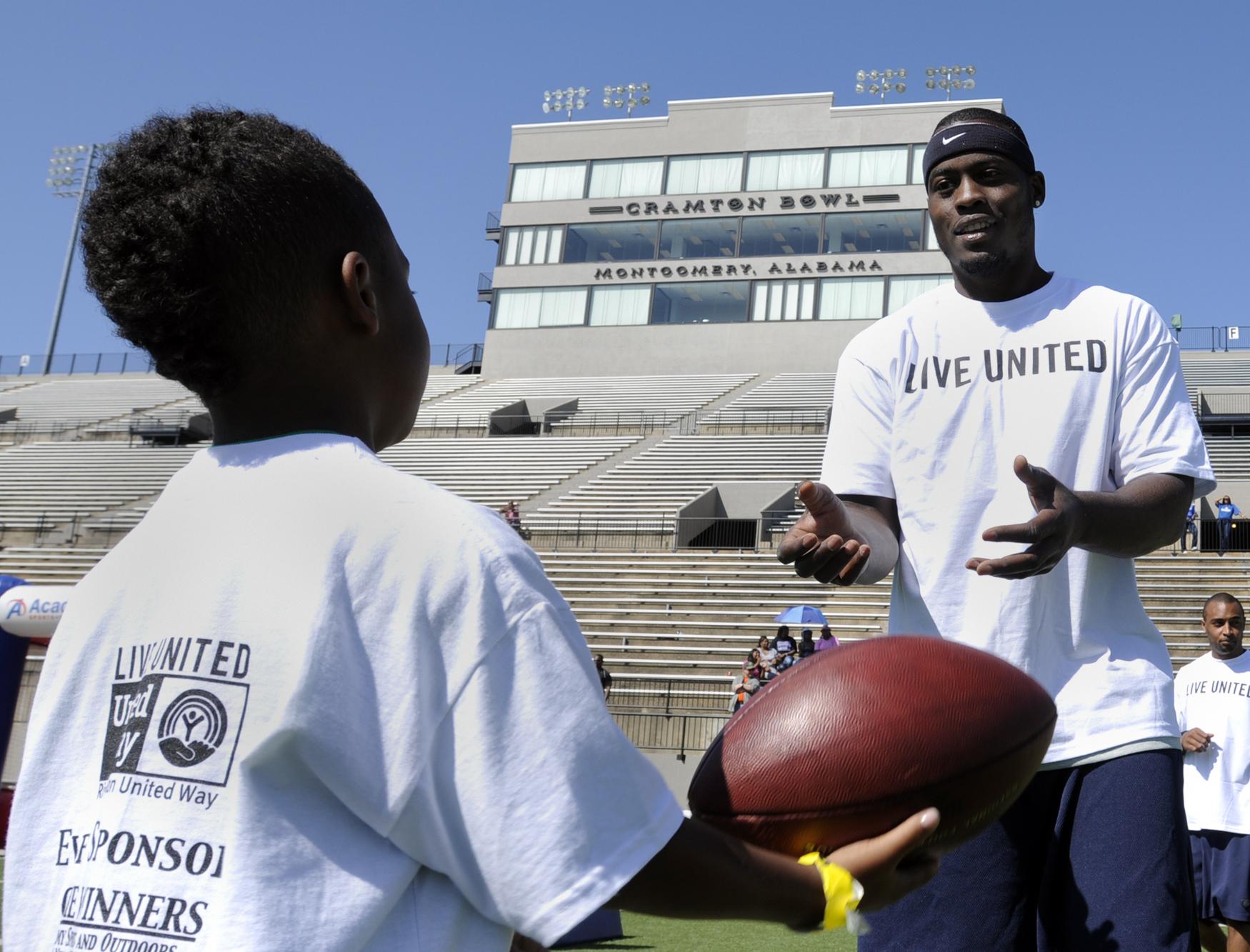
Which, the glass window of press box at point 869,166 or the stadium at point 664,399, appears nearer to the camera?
the stadium at point 664,399

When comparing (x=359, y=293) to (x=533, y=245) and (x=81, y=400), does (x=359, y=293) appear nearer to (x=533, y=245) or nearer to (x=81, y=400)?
(x=533, y=245)

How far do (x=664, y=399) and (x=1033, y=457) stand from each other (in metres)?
26.3

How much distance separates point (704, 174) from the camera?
3312cm

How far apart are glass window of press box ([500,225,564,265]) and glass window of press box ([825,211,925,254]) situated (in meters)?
7.16

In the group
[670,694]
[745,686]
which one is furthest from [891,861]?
[670,694]

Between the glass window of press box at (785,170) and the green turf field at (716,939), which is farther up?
the glass window of press box at (785,170)

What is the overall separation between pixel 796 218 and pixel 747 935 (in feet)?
90.2

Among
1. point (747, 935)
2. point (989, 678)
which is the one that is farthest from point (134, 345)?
point (747, 935)

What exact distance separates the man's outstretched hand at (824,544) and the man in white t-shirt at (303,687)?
73 cm

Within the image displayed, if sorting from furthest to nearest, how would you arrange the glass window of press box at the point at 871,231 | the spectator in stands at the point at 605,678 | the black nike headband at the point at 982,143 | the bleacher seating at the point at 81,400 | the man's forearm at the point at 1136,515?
the glass window of press box at the point at 871,231 → the bleacher seating at the point at 81,400 → the spectator in stands at the point at 605,678 → the black nike headband at the point at 982,143 → the man's forearm at the point at 1136,515

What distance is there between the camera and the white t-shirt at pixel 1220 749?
242 inches

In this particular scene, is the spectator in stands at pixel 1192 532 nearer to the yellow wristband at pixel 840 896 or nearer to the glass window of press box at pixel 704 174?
the yellow wristband at pixel 840 896

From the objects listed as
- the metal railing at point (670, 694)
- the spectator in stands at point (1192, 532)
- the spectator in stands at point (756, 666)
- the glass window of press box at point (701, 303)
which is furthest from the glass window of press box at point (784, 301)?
the spectator in stands at point (756, 666)

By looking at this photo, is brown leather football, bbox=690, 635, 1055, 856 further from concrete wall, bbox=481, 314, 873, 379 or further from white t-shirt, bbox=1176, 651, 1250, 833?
concrete wall, bbox=481, 314, 873, 379
